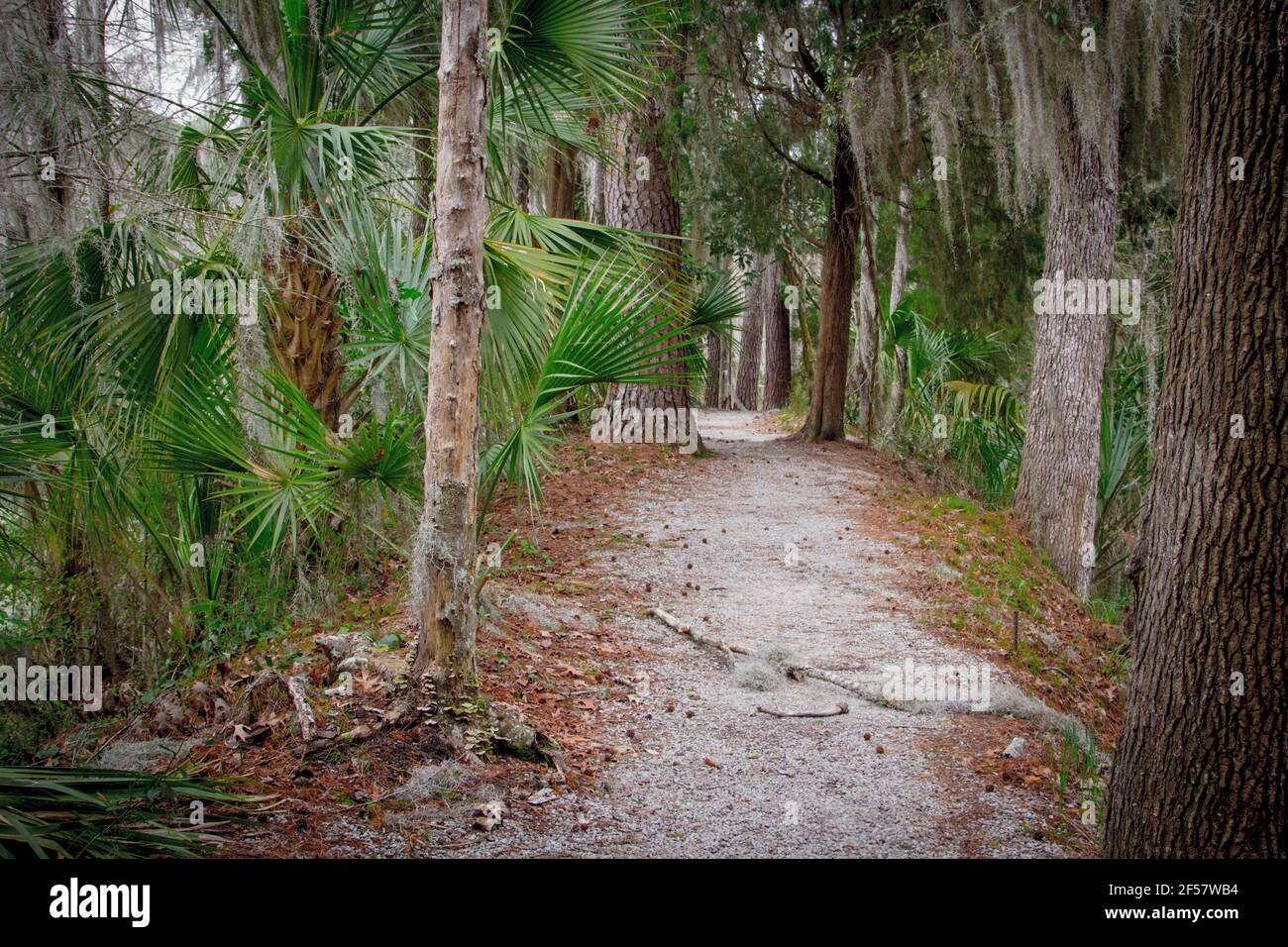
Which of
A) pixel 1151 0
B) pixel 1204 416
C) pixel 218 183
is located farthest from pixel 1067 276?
pixel 218 183

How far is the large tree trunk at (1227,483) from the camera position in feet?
10.8

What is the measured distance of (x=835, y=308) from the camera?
13.6m

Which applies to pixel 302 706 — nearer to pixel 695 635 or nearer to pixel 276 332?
pixel 695 635

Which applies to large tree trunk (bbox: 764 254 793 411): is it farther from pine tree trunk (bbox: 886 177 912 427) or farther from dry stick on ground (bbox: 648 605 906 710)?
dry stick on ground (bbox: 648 605 906 710)

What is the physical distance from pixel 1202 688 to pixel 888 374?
36.8 ft

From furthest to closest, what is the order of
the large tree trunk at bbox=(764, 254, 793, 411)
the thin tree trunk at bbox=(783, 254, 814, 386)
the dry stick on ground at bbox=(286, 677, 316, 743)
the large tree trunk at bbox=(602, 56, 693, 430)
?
the large tree trunk at bbox=(764, 254, 793, 411)
the thin tree trunk at bbox=(783, 254, 814, 386)
the large tree trunk at bbox=(602, 56, 693, 430)
the dry stick on ground at bbox=(286, 677, 316, 743)

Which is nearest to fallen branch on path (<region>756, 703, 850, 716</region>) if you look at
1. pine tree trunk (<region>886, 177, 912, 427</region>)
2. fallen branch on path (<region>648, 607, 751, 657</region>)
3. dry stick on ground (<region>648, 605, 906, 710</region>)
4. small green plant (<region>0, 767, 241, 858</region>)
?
dry stick on ground (<region>648, 605, 906, 710</region>)

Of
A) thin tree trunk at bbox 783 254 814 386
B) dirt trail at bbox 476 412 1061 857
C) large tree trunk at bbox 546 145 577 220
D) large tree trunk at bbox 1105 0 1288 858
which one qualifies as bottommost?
dirt trail at bbox 476 412 1061 857

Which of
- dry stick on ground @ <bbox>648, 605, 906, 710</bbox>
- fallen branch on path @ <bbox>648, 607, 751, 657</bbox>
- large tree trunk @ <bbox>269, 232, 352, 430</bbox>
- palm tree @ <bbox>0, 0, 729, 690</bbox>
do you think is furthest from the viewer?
large tree trunk @ <bbox>269, 232, 352, 430</bbox>

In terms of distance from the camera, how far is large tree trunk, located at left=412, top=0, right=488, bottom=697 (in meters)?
4.59

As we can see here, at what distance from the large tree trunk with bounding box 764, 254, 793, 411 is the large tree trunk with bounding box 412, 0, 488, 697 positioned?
1796 centimetres

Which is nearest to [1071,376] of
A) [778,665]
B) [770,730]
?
[778,665]

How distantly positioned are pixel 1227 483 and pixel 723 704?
3052 millimetres

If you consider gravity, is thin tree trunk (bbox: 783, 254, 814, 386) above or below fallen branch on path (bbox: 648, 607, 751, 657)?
above
